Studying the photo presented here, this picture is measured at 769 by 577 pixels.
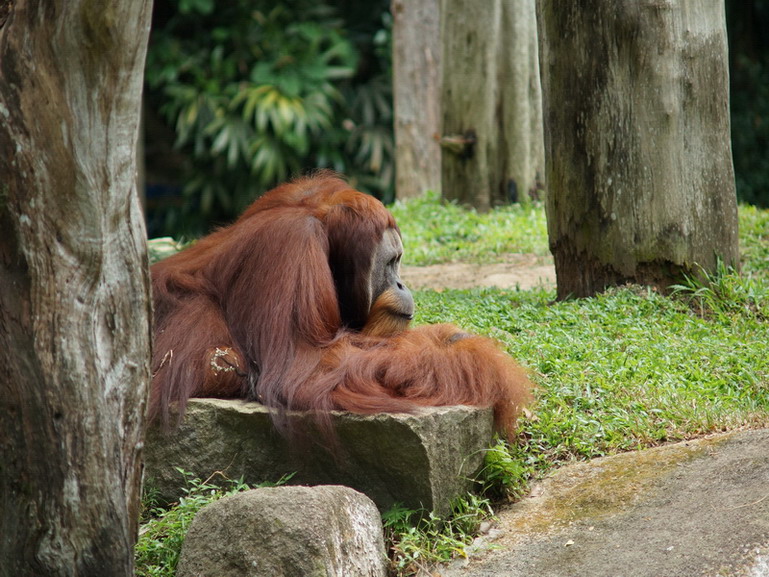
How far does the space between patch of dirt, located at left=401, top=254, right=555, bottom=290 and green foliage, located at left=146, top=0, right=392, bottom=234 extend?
5.86 metres

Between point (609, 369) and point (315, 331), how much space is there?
1138 mm

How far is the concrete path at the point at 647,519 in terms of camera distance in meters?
2.56

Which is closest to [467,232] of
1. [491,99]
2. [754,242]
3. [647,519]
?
[491,99]

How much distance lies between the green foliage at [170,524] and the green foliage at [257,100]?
27.6 feet

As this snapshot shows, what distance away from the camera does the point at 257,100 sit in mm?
11180

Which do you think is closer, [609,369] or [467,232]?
[609,369]

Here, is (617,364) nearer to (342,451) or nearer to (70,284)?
(342,451)

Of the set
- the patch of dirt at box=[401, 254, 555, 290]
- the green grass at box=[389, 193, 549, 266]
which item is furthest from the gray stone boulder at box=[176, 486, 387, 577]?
the green grass at box=[389, 193, 549, 266]

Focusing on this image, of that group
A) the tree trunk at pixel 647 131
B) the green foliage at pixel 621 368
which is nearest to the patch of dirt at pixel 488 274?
the green foliage at pixel 621 368

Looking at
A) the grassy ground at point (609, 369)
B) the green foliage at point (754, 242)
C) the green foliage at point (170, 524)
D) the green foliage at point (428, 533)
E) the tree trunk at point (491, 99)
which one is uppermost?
the tree trunk at point (491, 99)

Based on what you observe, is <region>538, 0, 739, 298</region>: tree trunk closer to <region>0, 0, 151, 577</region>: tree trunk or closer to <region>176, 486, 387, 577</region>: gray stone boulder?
<region>176, 486, 387, 577</region>: gray stone boulder

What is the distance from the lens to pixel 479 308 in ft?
14.2

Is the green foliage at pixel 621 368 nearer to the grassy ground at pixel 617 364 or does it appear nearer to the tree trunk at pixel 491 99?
the grassy ground at pixel 617 364

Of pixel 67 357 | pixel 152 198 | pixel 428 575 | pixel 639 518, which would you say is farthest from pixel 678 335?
pixel 152 198
